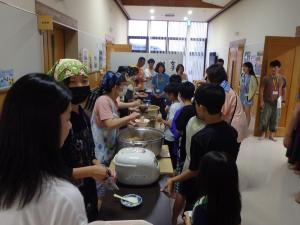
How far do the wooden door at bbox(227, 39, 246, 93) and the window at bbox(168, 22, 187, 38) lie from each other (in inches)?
151

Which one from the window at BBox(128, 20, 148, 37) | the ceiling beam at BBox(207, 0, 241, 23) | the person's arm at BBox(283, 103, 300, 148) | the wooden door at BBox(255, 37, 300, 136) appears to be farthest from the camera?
the window at BBox(128, 20, 148, 37)

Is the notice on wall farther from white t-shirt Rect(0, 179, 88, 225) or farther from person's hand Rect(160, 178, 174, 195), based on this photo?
white t-shirt Rect(0, 179, 88, 225)

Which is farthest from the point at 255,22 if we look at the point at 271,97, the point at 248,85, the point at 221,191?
the point at 221,191

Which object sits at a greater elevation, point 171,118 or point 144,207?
point 171,118

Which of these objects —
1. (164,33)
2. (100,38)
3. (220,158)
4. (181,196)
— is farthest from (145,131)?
(164,33)

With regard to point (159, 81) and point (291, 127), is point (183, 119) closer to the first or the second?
point (291, 127)

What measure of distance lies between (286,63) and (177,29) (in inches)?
A: 291

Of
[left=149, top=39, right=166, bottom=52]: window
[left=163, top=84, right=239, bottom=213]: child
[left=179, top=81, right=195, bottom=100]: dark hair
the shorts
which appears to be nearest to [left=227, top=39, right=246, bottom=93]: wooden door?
[left=149, top=39, right=166, bottom=52]: window

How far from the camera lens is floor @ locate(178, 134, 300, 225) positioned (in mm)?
2457

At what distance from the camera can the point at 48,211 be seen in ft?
1.98

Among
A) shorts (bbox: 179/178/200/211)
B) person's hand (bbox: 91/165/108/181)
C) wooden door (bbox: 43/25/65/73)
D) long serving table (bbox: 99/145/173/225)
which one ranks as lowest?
shorts (bbox: 179/178/200/211)

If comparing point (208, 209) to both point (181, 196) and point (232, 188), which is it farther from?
point (181, 196)

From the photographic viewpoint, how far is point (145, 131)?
1938 millimetres

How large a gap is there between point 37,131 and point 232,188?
2.69 ft
